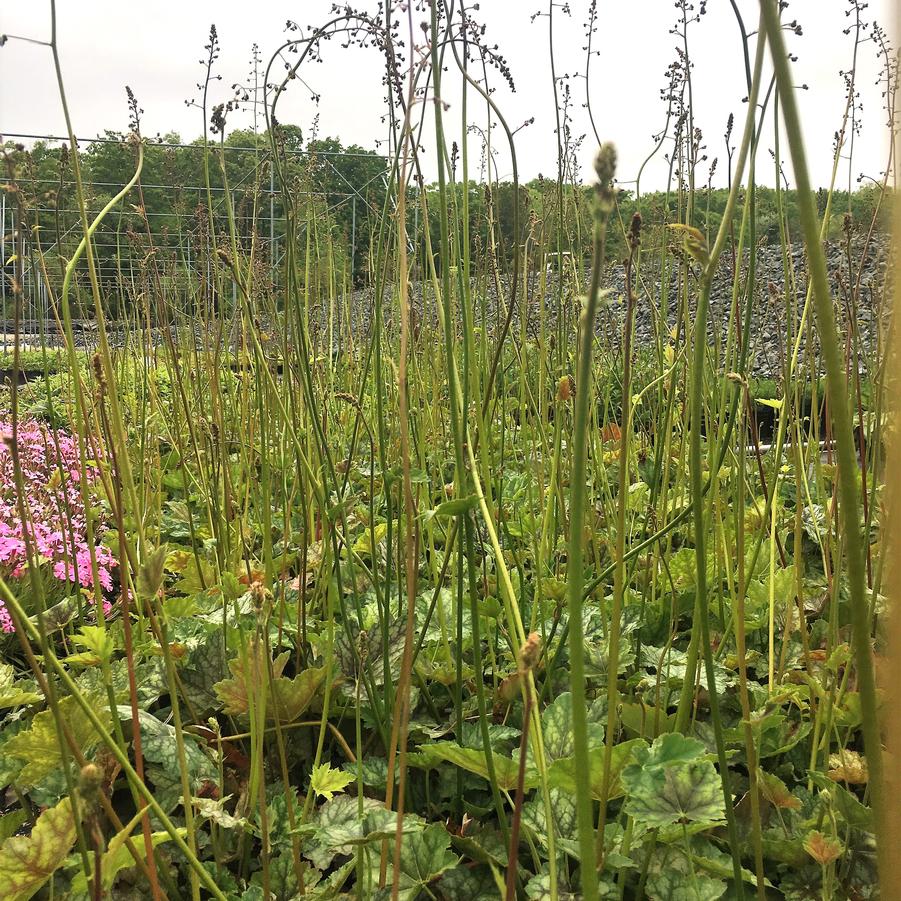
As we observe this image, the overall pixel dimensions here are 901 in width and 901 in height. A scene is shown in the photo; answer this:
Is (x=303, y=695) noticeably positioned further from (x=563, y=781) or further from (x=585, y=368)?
(x=585, y=368)

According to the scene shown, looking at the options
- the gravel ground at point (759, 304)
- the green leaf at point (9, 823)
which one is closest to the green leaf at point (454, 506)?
the gravel ground at point (759, 304)

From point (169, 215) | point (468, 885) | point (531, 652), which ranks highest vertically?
point (169, 215)

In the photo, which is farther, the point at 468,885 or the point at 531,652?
the point at 468,885

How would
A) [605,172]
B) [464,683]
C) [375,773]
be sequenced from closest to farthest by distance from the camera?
[605,172] < [375,773] < [464,683]

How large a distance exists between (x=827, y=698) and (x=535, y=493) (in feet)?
3.24

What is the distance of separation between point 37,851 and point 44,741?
0.13m

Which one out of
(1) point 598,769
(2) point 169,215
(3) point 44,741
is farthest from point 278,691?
(2) point 169,215

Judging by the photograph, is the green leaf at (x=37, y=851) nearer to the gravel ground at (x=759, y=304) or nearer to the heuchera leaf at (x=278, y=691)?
the heuchera leaf at (x=278, y=691)

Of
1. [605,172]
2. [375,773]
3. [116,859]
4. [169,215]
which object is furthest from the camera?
[169,215]

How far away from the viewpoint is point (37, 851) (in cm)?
59

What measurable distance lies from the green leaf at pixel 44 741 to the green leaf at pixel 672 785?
50cm

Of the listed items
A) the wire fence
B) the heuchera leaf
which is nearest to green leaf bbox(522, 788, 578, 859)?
the heuchera leaf

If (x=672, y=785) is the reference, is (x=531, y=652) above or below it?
above

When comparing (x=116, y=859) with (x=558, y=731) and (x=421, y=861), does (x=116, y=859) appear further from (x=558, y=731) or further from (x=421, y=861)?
(x=558, y=731)
